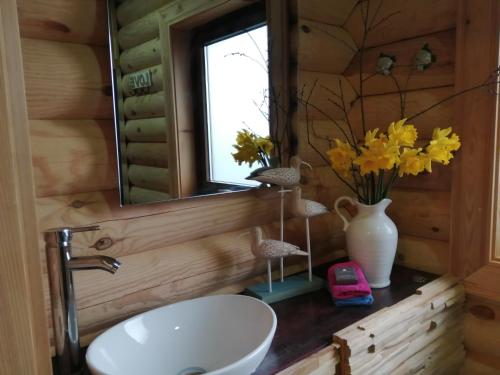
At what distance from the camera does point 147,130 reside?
1031 millimetres

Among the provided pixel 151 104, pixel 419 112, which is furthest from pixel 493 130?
pixel 151 104

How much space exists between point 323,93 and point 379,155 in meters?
0.44

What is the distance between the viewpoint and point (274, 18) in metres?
1.31

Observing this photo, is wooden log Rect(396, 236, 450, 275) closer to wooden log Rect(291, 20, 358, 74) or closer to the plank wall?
the plank wall

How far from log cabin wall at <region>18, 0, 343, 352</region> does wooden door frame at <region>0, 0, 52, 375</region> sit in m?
0.37

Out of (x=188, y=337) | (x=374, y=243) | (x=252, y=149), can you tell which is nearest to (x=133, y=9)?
(x=252, y=149)

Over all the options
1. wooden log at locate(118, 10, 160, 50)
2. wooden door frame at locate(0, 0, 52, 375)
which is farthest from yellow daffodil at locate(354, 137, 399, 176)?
wooden door frame at locate(0, 0, 52, 375)

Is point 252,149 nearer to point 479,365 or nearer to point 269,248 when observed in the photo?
point 269,248

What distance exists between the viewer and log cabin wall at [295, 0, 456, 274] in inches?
51.8

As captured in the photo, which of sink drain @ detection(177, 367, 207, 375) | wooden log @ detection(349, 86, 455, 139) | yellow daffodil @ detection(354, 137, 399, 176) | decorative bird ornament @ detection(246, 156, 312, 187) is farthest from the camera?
wooden log @ detection(349, 86, 455, 139)

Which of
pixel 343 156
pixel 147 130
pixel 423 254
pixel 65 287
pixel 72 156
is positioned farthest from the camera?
pixel 423 254

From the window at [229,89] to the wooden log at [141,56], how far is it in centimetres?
12

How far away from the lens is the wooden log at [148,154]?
1004mm

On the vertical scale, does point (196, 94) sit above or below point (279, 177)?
above
